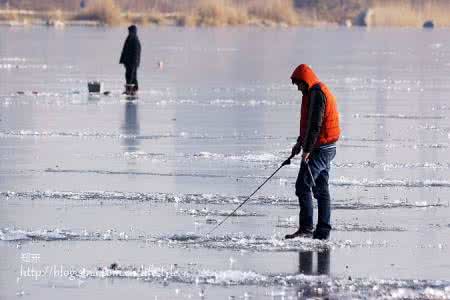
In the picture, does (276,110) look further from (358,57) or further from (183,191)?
(358,57)

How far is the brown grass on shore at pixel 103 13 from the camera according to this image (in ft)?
388

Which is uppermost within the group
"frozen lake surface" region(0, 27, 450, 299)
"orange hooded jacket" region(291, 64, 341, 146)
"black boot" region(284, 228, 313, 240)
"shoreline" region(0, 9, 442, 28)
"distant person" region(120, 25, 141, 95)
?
"orange hooded jacket" region(291, 64, 341, 146)

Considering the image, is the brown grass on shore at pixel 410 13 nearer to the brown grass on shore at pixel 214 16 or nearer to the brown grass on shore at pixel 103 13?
the brown grass on shore at pixel 214 16

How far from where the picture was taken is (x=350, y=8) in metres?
166

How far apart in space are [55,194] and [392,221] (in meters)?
3.43

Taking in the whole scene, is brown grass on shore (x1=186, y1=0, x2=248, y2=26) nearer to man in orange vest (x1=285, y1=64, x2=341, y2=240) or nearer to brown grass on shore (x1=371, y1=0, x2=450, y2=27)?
brown grass on shore (x1=371, y1=0, x2=450, y2=27)

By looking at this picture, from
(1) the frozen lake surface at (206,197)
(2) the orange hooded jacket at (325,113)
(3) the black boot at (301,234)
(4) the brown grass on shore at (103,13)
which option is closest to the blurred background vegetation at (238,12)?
(4) the brown grass on shore at (103,13)

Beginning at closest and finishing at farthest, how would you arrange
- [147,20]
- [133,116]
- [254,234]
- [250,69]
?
[254,234] → [133,116] → [250,69] → [147,20]

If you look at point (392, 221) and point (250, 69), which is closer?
point (392, 221)

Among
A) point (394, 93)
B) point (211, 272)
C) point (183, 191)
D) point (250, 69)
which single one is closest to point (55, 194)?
point (183, 191)

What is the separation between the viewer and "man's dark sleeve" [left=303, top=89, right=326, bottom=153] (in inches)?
506

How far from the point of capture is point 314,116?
12.9m

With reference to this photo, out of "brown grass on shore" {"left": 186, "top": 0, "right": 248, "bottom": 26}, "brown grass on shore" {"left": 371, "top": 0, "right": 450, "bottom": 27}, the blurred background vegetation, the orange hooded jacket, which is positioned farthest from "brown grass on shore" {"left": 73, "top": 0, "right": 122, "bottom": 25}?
the orange hooded jacket

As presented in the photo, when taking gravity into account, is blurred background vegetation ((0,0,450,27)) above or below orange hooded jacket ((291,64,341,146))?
below
